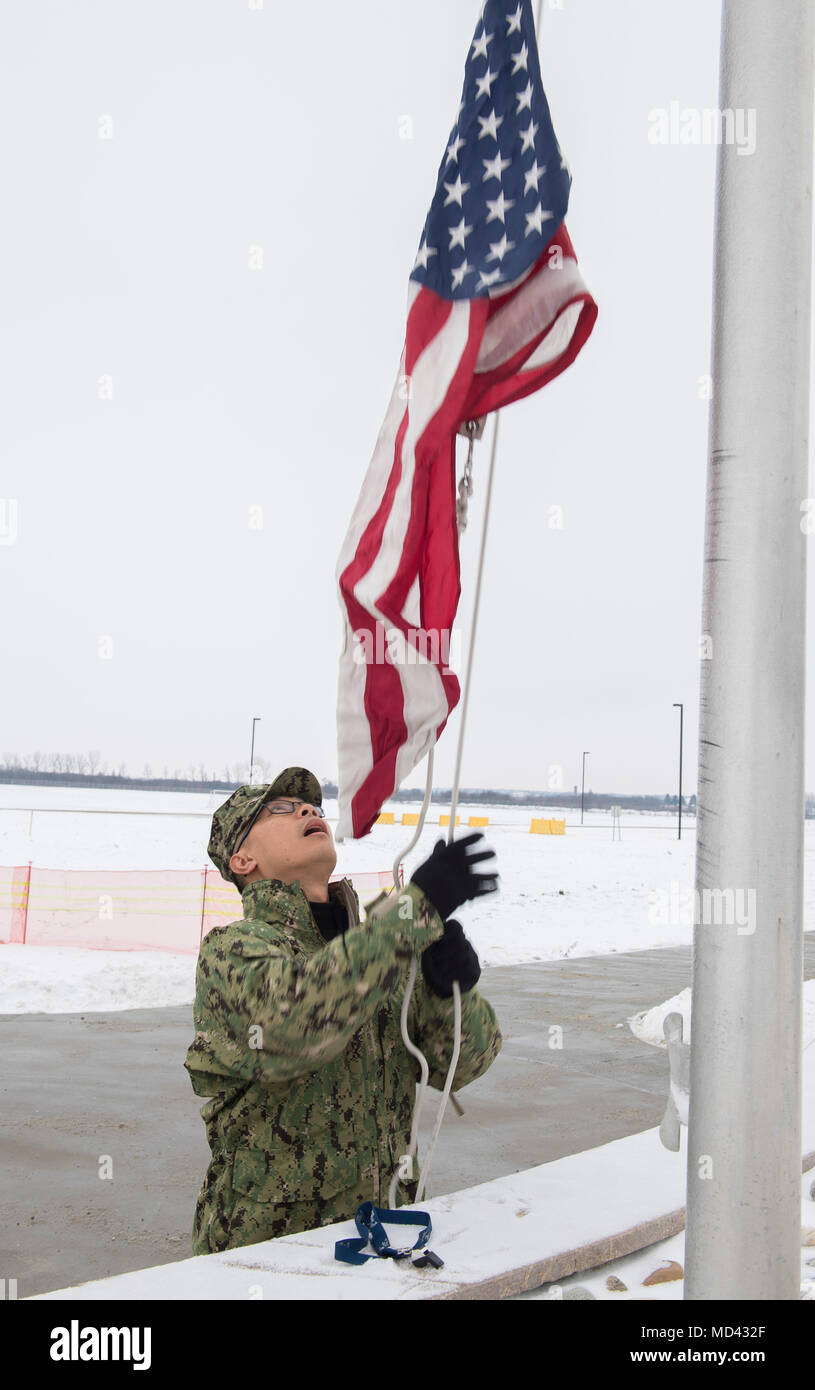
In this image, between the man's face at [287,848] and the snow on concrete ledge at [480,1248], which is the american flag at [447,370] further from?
the snow on concrete ledge at [480,1248]

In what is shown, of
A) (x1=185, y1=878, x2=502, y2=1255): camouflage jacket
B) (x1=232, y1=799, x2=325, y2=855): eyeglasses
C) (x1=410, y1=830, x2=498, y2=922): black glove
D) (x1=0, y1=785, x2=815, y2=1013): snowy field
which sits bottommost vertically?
(x1=0, y1=785, x2=815, y2=1013): snowy field

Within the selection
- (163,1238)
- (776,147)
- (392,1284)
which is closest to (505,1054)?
(163,1238)

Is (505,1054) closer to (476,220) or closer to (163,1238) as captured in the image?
(163,1238)

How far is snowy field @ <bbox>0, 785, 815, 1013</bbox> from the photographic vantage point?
11086 millimetres

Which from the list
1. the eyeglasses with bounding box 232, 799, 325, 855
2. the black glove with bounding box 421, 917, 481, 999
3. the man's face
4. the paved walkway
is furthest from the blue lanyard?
the paved walkway

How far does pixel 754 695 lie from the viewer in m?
1.63

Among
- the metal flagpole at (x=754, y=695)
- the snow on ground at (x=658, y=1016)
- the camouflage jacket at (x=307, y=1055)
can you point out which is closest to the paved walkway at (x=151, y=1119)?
the snow on ground at (x=658, y=1016)

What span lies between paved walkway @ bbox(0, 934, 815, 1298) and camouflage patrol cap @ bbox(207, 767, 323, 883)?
99.9 inches

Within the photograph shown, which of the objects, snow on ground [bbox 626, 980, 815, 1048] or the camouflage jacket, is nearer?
the camouflage jacket

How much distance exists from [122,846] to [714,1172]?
107 ft

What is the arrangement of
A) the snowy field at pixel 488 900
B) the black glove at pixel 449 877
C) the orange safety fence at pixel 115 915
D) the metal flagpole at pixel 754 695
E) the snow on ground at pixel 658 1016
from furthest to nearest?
the orange safety fence at pixel 115 915, the snowy field at pixel 488 900, the snow on ground at pixel 658 1016, the black glove at pixel 449 877, the metal flagpole at pixel 754 695

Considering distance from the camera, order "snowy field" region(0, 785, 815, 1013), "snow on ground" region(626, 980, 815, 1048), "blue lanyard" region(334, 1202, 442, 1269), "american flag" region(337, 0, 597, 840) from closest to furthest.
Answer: "blue lanyard" region(334, 1202, 442, 1269) → "american flag" region(337, 0, 597, 840) → "snow on ground" region(626, 980, 815, 1048) → "snowy field" region(0, 785, 815, 1013)

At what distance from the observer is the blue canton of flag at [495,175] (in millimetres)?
2547

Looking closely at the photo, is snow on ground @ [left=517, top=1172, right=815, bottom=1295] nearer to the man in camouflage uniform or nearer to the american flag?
the man in camouflage uniform
